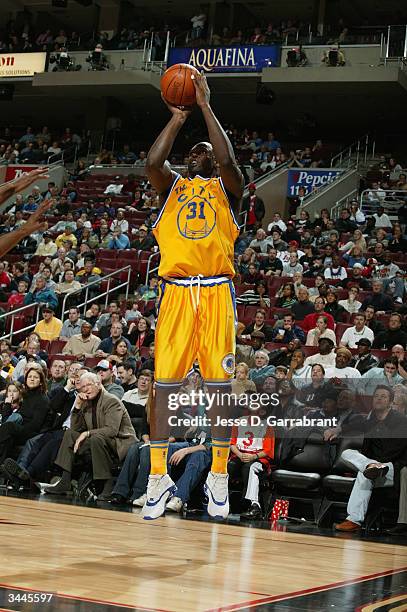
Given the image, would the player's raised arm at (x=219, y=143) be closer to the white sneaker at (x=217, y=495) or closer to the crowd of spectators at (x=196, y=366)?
the white sneaker at (x=217, y=495)

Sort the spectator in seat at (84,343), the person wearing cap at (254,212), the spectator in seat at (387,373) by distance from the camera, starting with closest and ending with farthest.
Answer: the spectator in seat at (387,373) < the spectator in seat at (84,343) < the person wearing cap at (254,212)

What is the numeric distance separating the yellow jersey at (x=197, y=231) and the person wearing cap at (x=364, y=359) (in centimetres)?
469

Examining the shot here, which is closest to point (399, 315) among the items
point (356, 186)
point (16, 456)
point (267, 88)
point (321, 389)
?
point (321, 389)

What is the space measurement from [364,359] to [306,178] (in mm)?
11246

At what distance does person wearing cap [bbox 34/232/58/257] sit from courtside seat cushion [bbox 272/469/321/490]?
1054 centimetres

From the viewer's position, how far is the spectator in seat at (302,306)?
12.3m

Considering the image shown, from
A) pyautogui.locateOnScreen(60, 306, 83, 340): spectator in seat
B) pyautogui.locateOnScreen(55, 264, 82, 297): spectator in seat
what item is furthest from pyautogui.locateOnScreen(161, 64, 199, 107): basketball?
pyautogui.locateOnScreen(55, 264, 82, 297): spectator in seat

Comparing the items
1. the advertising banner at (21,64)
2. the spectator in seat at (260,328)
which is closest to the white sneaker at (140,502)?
the spectator in seat at (260,328)

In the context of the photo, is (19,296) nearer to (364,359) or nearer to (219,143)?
(364,359)

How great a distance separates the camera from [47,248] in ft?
57.6

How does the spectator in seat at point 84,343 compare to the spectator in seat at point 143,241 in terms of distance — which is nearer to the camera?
the spectator in seat at point 84,343

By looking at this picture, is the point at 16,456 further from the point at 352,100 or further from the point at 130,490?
the point at 352,100

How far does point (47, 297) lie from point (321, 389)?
24.3 feet

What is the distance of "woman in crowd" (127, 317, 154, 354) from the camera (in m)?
12.2
